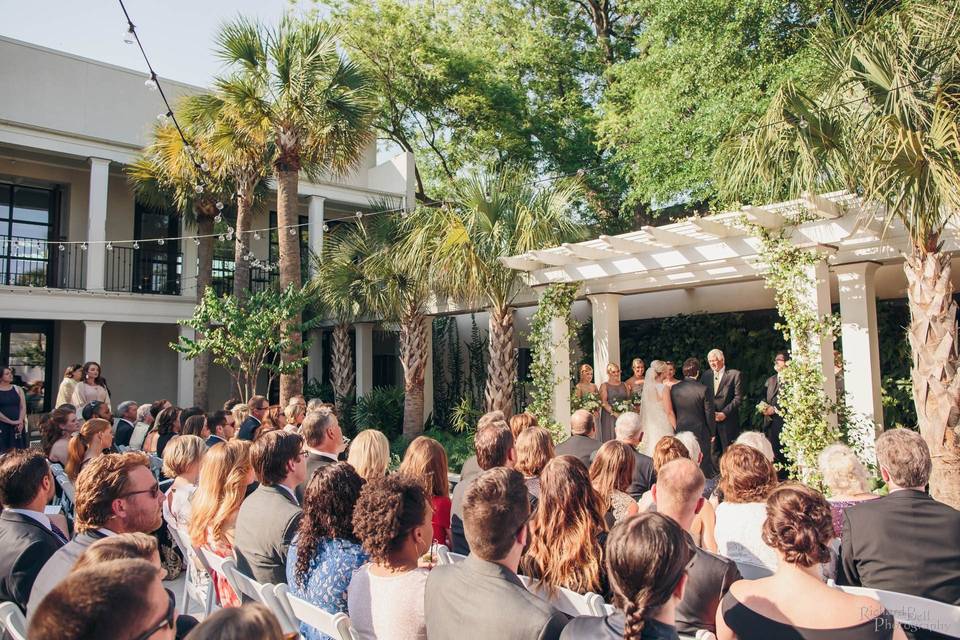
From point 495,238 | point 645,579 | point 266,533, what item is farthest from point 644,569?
point 495,238

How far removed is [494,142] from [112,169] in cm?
996

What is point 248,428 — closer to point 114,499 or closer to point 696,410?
point 114,499

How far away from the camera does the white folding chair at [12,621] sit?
251 cm

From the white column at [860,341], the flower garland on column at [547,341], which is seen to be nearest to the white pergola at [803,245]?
the white column at [860,341]

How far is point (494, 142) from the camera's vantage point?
19.2 metres

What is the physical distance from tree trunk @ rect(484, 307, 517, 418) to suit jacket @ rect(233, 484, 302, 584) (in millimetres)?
7223

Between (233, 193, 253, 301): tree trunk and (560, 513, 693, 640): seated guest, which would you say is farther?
(233, 193, 253, 301): tree trunk

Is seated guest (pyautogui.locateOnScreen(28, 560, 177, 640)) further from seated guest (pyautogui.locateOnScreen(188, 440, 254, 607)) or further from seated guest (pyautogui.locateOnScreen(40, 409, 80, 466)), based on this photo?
seated guest (pyautogui.locateOnScreen(40, 409, 80, 466))

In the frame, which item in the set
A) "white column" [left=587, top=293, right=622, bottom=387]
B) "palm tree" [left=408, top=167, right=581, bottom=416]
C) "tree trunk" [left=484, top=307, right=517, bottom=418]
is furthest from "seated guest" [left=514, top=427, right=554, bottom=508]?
"tree trunk" [left=484, top=307, right=517, bottom=418]

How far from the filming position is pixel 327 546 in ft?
9.77

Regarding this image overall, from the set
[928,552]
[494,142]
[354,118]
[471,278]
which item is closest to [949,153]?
[928,552]

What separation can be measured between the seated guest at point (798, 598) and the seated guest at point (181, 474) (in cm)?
349

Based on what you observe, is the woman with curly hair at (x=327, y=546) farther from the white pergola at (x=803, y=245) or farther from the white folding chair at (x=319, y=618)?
the white pergola at (x=803, y=245)

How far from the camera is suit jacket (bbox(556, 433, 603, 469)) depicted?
4984 mm
